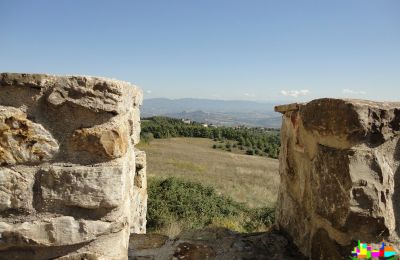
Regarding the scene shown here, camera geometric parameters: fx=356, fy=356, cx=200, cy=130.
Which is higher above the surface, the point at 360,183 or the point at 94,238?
the point at 360,183

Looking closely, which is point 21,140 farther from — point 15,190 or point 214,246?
point 214,246

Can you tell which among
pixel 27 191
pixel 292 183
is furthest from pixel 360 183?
pixel 27 191

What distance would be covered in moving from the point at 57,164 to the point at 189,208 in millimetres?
7615

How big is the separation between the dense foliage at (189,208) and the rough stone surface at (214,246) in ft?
14.1

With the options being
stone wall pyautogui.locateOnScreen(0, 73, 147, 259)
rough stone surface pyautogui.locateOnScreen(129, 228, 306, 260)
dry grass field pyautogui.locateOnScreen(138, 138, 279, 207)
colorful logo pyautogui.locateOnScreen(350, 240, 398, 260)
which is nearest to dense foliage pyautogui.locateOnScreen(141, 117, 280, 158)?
dry grass field pyautogui.locateOnScreen(138, 138, 279, 207)

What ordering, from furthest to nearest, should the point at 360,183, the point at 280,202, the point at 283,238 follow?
the point at 280,202
the point at 283,238
the point at 360,183

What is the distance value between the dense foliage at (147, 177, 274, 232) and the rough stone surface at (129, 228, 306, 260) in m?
4.30

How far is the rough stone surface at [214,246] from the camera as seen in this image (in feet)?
8.75

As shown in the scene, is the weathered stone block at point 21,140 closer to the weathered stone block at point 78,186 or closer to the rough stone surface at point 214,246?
the weathered stone block at point 78,186

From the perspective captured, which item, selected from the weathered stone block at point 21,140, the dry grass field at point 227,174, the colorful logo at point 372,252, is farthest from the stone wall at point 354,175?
the dry grass field at point 227,174

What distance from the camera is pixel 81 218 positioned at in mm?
1863

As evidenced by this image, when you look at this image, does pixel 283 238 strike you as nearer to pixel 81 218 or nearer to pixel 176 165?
pixel 81 218

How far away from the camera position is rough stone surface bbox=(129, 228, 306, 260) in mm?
2668

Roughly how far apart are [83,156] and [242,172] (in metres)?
20.7
